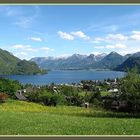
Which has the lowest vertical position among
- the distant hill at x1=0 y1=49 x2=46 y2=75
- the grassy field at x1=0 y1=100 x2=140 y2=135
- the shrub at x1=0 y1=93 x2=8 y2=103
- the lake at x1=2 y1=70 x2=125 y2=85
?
the grassy field at x1=0 y1=100 x2=140 y2=135

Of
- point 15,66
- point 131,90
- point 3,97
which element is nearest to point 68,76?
point 131,90

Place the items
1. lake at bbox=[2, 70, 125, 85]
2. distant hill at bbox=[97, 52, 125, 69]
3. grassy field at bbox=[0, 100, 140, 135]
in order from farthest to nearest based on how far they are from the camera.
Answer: lake at bbox=[2, 70, 125, 85] → distant hill at bbox=[97, 52, 125, 69] → grassy field at bbox=[0, 100, 140, 135]

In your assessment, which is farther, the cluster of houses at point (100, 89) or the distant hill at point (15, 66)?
the cluster of houses at point (100, 89)

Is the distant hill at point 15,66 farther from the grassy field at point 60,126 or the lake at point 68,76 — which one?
the grassy field at point 60,126

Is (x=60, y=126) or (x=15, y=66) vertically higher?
(x=15, y=66)

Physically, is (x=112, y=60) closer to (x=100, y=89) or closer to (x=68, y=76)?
(x=100, y=89)

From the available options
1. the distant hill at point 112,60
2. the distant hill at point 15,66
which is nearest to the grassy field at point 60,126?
the distant hill at point 15,66

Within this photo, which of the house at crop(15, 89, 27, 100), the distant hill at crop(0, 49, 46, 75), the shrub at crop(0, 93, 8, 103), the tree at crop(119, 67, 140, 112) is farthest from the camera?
the shrub at crop(0, 93, 8, 103)

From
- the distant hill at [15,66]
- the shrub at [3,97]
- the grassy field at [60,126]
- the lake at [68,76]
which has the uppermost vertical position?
the distant hill at [15,66]

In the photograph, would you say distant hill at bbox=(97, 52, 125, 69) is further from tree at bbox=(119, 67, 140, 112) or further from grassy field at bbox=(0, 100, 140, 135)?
grassy field at bbox=(0, 100, 140, 135)

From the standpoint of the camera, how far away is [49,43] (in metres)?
11.4

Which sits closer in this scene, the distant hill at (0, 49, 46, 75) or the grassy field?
the grassy field

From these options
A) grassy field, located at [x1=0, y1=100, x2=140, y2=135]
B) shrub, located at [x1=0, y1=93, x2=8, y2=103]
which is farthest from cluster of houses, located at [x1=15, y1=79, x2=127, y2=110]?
grassy field, located at [x1=0, y1=100, x2=140, y2=135]
